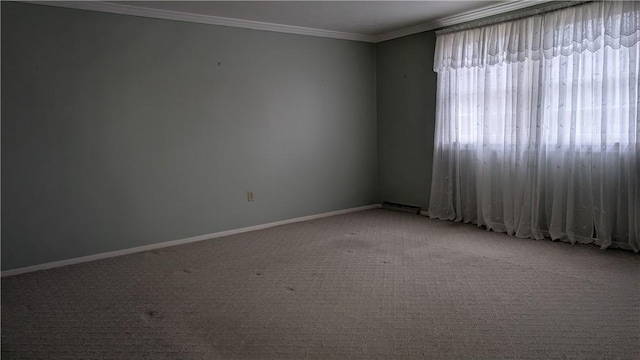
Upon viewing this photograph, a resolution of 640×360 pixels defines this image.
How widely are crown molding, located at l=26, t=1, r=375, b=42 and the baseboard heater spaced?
7.29 feet

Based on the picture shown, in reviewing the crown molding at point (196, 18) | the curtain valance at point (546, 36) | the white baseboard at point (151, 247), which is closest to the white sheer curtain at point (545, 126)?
the curtain valance at point (546, 36)

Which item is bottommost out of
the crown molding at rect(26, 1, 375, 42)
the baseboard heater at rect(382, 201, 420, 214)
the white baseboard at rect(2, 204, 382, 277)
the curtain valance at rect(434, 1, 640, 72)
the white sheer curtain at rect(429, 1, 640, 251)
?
the white baseboard at rect(2, 204, 382, 277)

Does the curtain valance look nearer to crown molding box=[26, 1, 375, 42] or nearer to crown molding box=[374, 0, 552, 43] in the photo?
crown molding box=[374, 0, 552, 43]

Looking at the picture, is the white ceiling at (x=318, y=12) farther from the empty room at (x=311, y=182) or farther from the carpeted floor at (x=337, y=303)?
the carpeted floor at (x=337, y=303)

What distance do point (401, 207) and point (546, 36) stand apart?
2642 millimetres

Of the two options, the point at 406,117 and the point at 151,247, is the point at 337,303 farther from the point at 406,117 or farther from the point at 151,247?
the point at 406,117

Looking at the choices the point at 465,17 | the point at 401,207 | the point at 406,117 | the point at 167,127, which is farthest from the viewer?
the point at 401,207

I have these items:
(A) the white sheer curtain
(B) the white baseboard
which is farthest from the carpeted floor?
(A) the white sheer curtain

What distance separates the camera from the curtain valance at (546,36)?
3799mm

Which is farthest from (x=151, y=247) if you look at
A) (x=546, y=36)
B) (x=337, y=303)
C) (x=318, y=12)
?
(x=546, y=36)

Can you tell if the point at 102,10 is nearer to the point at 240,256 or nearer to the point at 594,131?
the point at 240,256

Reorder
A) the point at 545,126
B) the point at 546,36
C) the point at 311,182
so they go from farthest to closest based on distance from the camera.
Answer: the point at 311,182 < the point at 545,126 < the point at 546,36

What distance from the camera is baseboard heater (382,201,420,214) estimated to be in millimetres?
5812

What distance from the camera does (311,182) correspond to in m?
5.68
